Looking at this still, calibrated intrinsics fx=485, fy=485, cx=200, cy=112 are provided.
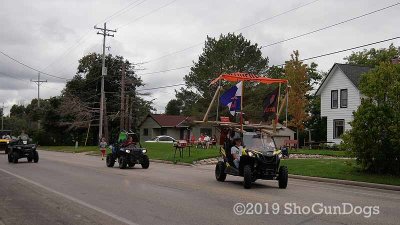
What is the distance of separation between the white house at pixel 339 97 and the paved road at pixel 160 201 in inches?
1023

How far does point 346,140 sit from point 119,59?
52306mm

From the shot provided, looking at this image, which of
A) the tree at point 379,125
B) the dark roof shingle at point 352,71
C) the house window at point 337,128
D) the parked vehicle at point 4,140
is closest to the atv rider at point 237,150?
the tree at point 379,125

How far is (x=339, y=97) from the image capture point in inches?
1718

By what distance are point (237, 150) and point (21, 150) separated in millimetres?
16359

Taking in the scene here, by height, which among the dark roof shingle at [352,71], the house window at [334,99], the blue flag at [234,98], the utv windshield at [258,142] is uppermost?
the dark roof shingle at [352,71]

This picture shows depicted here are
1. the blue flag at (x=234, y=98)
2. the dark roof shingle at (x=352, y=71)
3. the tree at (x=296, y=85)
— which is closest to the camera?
the blue flag at (x=234, y=98)

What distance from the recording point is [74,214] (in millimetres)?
10180

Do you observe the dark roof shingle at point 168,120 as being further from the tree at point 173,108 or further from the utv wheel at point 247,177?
the utv wheel at point 247,177

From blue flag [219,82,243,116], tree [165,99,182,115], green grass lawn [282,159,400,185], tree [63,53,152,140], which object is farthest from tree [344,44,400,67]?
tree [165,99,182,115]

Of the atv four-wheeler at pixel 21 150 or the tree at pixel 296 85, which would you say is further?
the tree at pixel 296 85

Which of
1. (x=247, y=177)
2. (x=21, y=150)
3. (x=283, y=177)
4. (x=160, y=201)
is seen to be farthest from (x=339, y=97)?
(x=160, y=201)

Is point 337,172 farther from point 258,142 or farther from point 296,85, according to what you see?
point 296,85

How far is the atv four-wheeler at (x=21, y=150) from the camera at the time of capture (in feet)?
91.1

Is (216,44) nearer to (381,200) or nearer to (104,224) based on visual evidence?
(381,200)
